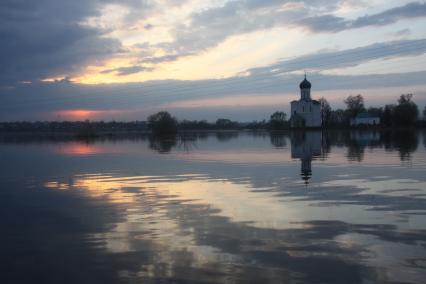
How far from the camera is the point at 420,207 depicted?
43.5ft

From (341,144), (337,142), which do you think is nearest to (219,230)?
(341,144)

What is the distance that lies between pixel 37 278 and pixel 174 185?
1144 centimetres

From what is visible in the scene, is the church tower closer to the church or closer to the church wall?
the church

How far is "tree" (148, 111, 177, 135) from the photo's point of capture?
125250 mm

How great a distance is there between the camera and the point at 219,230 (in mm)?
11242

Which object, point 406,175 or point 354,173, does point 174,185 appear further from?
point 406,175

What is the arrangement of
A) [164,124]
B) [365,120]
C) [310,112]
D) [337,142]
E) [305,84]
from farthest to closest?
1. [365,120]
2. [305,84]
3. [310,112]
4. [164,124]
5. [337,142]

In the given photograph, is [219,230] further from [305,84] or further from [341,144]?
[305,84]

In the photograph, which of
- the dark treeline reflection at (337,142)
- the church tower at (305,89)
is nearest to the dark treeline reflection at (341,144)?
the dark treeline reflection at (337,142)

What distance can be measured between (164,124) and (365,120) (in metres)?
63.0

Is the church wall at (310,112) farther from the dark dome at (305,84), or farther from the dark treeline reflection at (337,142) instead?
the dark treeline reflection at (337,142)

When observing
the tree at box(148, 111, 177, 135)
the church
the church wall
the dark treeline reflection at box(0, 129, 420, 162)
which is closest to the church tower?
the church

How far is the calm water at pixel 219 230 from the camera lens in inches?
324

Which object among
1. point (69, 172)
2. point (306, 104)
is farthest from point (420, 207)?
point (306, 104)
